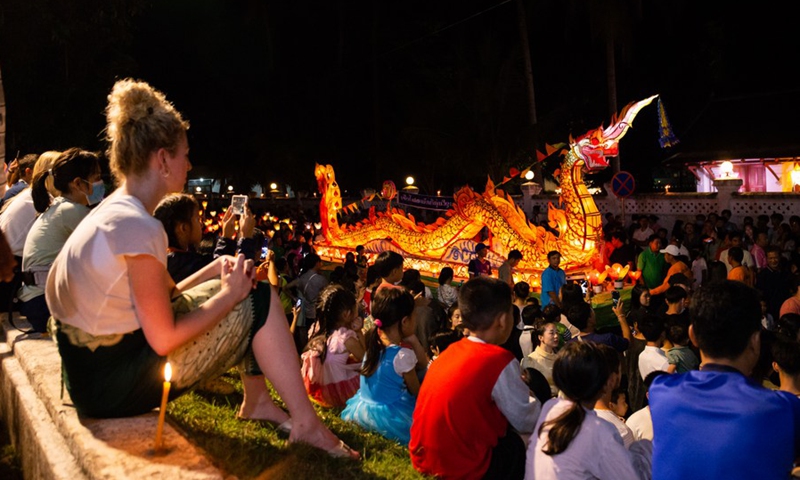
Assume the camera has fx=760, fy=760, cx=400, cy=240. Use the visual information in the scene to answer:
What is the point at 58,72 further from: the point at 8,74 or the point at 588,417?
the point at 588,417

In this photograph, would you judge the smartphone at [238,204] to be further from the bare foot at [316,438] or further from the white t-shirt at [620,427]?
the white t-shirt at [620,427]

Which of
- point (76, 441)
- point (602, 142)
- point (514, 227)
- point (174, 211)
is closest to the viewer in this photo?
point (76, 441)

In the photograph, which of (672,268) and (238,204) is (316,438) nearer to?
(238,204)

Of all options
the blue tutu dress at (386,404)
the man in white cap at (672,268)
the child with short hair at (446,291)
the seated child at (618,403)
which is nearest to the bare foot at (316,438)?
the blue tutu dress at (386,404)

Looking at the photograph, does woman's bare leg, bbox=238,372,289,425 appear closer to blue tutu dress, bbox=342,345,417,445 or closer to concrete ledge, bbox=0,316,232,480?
concrete ledge, bbox=0,316,232,480

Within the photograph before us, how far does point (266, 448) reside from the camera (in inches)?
122

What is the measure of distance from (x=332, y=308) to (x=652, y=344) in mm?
2387

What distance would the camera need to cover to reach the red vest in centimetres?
330

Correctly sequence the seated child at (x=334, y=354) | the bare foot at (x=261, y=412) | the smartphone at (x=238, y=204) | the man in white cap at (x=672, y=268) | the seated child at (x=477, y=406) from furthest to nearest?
the man in white cap at (x=672, y=268) → the seated child at (x=334, y=354) → the smartphone at (x=238, y=204) → the bare foot at (x=261, y=412) → the seated child at (x=477, y=406)

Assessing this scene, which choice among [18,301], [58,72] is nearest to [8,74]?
[58,72]

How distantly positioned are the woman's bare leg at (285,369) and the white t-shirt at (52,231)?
6.55ft

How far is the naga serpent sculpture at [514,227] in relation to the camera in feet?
38.3

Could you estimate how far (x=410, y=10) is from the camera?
3034 centimetres

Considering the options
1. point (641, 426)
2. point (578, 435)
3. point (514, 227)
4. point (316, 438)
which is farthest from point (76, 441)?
point (514, 227)
